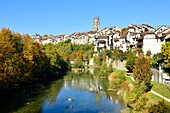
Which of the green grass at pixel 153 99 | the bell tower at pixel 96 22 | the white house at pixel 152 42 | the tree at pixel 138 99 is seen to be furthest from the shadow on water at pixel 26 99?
the bell tower at pixel 96 22

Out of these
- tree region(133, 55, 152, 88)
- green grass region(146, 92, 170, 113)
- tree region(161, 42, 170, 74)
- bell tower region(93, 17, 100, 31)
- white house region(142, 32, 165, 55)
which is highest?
bell tower region(93, 17, 100, 31)

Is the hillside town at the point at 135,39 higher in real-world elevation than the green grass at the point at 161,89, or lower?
higher

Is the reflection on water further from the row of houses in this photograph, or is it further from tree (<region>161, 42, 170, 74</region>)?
the row of houses

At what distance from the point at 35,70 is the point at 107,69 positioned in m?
18.4

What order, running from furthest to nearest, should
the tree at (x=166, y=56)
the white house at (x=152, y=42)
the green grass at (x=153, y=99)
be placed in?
the white house at (x=152, y=42) < the tree at (x=166, y=56) < the green grass at (x=153, y=99)

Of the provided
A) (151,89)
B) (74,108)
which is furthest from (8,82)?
(151,89)

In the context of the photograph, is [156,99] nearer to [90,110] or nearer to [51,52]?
[90,110]

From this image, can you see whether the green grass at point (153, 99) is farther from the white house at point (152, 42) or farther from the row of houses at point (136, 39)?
the white house at point (152, 42)

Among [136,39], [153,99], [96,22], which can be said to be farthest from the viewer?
[96,22]

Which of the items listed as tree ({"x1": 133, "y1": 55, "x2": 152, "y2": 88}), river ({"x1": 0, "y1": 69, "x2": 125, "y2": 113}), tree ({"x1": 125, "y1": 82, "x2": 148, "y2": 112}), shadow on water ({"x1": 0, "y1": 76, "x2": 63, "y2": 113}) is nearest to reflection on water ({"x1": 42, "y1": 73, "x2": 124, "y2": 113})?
river ({"x1": 0, "y1": 69, "x2": 125, "y2": 113})

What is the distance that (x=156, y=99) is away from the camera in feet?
99.7

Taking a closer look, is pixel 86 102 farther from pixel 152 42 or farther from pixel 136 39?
pixel 136 39

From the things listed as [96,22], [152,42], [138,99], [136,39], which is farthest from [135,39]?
[96,22]

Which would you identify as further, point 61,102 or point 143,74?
point 61,102
